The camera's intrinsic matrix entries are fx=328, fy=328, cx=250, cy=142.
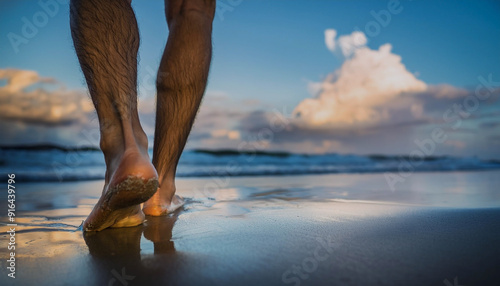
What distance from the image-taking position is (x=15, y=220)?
1.27 metres

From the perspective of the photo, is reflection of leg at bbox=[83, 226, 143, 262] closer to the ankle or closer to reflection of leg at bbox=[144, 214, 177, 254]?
reflection of leg at bbox=[144, 214, 177, 254]

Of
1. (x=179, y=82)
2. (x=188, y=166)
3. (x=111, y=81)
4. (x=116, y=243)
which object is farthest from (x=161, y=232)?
(x=188, y=166)

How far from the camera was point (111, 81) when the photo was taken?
3.55 feet

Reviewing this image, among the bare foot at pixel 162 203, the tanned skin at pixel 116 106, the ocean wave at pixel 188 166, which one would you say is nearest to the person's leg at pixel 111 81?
the tanned skin at pixel 116 106

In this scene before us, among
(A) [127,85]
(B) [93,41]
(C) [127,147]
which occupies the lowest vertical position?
(C) [127,147]

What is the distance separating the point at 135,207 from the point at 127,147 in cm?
20

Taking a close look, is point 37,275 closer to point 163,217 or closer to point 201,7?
point 163,217

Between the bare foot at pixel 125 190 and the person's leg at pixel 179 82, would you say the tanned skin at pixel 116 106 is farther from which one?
the person's leg at pixel 179 82

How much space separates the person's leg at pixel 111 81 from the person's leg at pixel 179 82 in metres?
0.34

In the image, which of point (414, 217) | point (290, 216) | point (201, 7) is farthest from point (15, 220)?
point (414, 217)

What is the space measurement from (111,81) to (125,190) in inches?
14.7

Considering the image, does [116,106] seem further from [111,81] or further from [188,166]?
[188,166]

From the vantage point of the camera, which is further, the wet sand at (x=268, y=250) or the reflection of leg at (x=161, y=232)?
the reflection of leg at (x=161, y=232)

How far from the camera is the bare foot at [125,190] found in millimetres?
956
